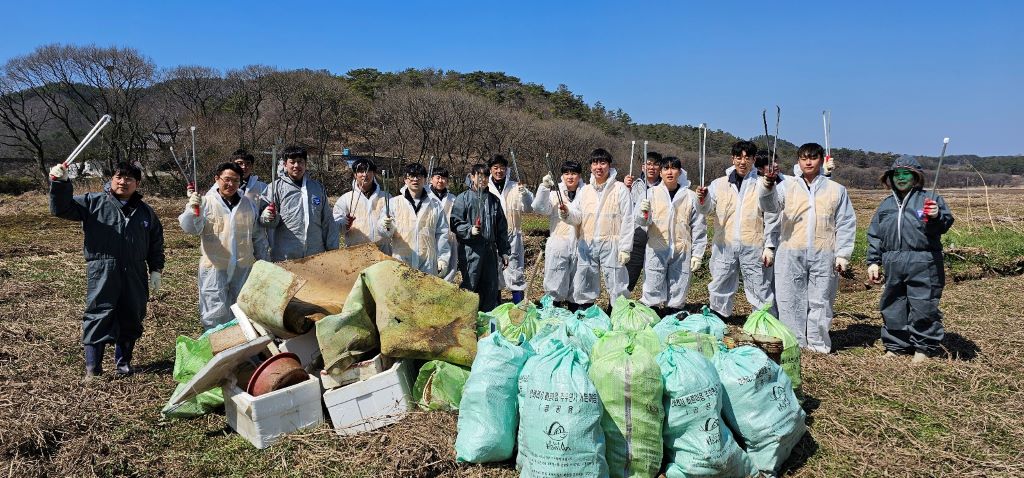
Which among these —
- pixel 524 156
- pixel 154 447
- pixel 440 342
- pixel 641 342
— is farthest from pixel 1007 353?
pixel 524 156

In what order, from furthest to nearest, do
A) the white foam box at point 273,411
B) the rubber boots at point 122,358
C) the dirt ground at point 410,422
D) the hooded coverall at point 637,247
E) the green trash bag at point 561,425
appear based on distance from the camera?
the hooded coverall at point 637,247 < the rubber boots at point 122,358 < the white foam box at point 273,411 < the dirt ground at point 410,422 < the green trash bag at point 561,425

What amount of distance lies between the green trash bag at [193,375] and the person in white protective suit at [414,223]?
2185 mm

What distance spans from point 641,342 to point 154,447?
3.01 meters

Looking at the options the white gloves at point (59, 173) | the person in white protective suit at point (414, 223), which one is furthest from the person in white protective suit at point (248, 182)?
the person in white protective suit at point (414, 223)

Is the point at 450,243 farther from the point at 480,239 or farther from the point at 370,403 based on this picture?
the point at 370,403

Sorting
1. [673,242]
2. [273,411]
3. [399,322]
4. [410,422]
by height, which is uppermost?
[673,242]

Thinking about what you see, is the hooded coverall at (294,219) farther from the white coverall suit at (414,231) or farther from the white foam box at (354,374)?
the white foam box at (354,374)

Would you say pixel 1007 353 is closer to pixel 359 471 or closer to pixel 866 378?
pixel 866 378

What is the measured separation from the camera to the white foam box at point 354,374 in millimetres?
3934

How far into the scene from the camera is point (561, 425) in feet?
10.0

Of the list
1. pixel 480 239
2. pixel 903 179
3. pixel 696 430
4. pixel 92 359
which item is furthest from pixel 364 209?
pixel 903 179

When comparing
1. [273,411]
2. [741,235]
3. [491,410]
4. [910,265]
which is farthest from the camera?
[741,235]

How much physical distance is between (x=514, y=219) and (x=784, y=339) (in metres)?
4.13

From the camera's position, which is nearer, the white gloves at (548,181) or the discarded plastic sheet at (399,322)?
the discarded plastic sheet at (399,322)
